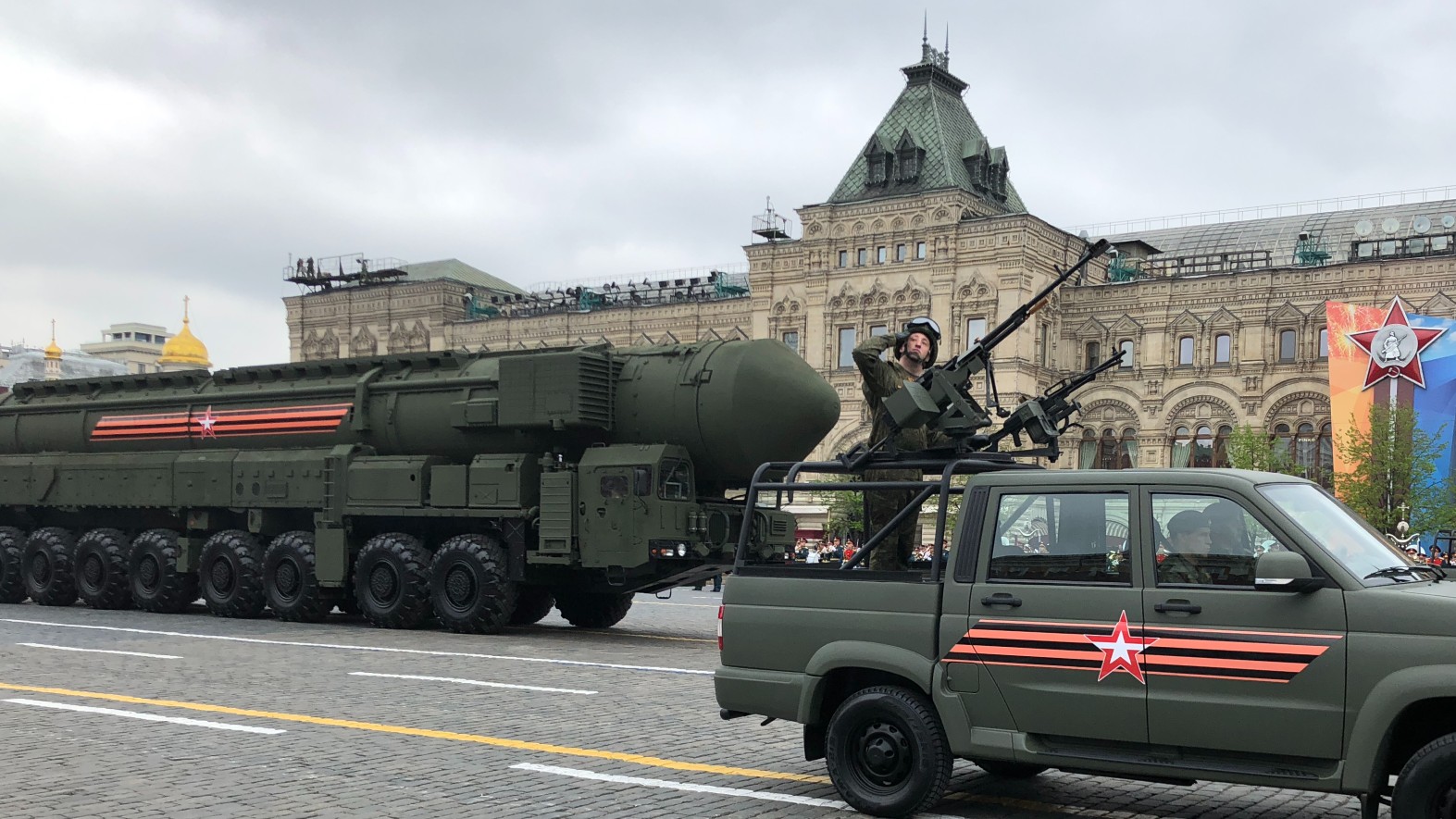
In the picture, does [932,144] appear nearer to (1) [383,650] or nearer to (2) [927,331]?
(1) [383,650]

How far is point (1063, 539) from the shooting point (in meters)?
7.51

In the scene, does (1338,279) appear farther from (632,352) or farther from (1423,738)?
(1423,738)

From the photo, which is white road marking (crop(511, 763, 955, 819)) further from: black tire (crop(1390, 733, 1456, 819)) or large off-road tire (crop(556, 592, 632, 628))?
large off-road tire (crop(556, 592, 632, 628))

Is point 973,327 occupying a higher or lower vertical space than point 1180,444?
higher

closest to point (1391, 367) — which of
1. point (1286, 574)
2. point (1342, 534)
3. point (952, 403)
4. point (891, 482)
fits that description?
point (952, 403)

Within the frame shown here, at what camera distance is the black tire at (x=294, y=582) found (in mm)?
21047

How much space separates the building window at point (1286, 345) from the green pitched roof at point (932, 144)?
559 inches

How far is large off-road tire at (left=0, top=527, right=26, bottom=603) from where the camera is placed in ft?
82.9

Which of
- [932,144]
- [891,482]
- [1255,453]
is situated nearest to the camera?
[891,482]

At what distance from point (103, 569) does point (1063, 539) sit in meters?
20.6

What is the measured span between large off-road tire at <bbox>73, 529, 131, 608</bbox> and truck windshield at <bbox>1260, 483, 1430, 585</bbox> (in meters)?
21.1

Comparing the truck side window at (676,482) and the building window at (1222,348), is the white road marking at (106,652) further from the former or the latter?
the building window at (1222,348)

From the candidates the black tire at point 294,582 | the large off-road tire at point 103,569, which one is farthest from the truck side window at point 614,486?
the large off-road tire at point 103,569

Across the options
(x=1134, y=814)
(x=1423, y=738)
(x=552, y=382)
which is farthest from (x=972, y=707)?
(x=552, y=382)
